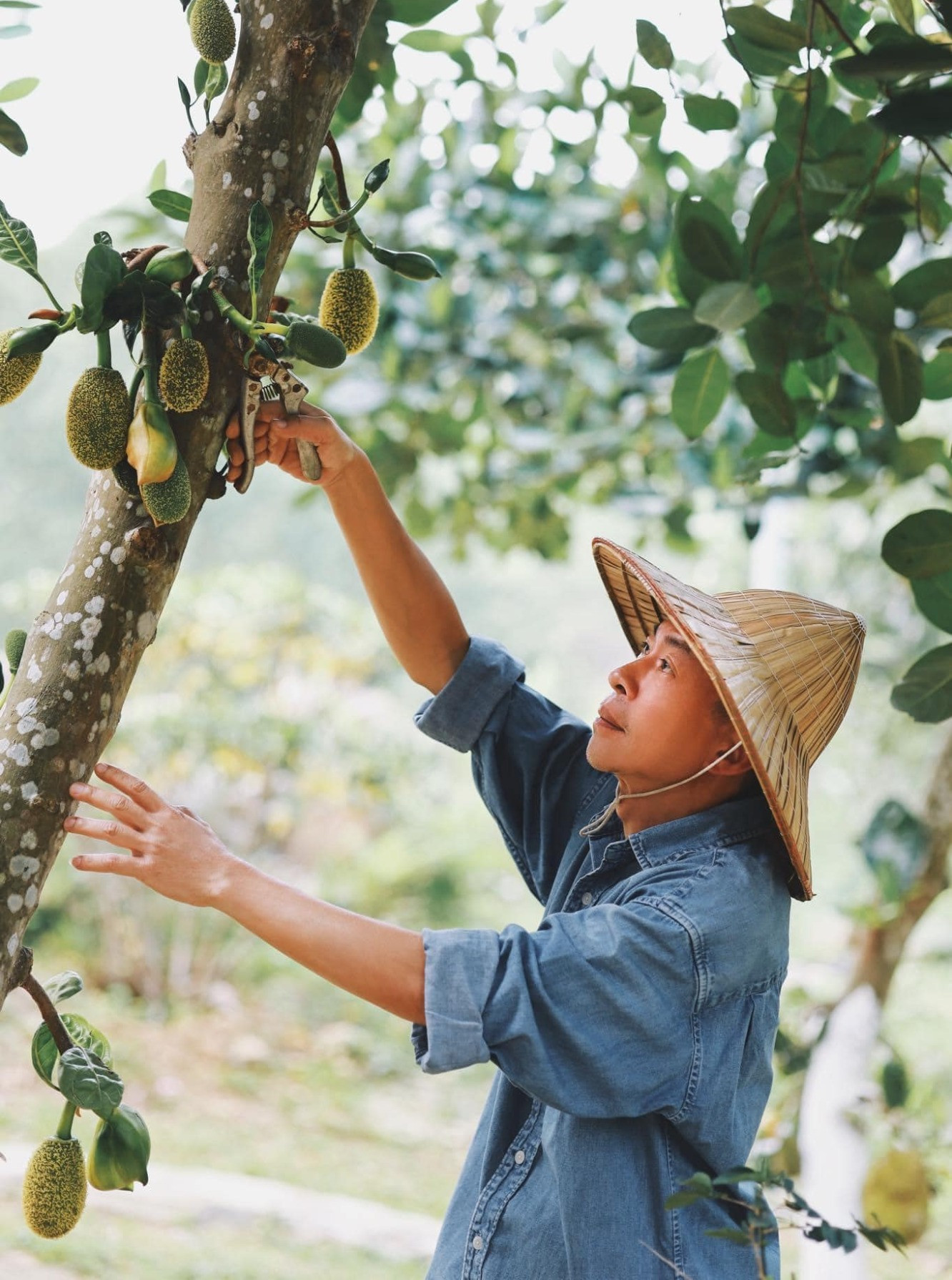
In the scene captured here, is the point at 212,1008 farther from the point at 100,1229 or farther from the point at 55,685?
the point at 55,685

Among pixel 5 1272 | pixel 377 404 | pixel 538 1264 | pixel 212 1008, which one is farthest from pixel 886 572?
pixel 538 1264

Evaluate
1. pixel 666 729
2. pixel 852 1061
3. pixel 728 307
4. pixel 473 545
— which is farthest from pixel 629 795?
pixel 473 545

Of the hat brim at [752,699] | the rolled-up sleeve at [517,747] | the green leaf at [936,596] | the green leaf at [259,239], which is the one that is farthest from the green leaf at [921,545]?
the green leaf at [259,239]

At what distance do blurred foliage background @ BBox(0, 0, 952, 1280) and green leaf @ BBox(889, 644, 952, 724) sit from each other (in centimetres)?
21

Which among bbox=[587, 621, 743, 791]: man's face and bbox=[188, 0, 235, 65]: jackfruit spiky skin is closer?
bbox=[188, 0, 235, 65]: jackfruit spiky skin

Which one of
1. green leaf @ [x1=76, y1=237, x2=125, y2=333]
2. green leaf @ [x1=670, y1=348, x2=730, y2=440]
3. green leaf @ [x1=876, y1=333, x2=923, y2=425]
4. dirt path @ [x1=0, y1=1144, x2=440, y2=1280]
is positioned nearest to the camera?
green leaf @ [x1=76, y1=237, x2=125, y2=333]

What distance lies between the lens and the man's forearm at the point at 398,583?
1104 millimetres

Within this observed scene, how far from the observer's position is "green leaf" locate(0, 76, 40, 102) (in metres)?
0.90

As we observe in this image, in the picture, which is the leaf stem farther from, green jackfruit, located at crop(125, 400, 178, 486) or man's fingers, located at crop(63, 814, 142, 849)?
green jackfruit, located at crop(125, 400, 178, 486)

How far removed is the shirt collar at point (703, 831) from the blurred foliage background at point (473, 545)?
0.96 feet

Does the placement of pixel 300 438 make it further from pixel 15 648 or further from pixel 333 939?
pixel 333 939

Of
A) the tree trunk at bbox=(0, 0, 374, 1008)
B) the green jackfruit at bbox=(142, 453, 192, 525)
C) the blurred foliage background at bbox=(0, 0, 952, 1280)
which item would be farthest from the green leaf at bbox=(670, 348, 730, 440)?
the green jackfruit at bbox=(142, 453, 192, 525)

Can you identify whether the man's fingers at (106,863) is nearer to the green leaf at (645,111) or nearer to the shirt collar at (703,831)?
the shirt collar at (703,831)

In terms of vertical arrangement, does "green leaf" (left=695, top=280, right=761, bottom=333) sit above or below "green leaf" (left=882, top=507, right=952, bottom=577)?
above
